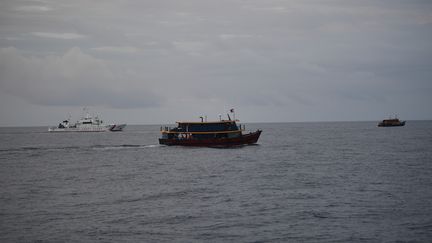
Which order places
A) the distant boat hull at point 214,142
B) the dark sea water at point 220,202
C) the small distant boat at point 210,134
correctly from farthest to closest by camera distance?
the distant boat hull at point 214,142 → the small distant boat at point 210,134 → the dark sea water at point 220,202

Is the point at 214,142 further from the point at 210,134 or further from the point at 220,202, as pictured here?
the point at 220,202

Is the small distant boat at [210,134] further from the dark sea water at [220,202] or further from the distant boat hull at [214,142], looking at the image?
the dark sea water at [220,202]

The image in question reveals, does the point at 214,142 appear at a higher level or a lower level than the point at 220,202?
higher

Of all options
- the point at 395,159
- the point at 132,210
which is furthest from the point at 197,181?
the point at 395,159

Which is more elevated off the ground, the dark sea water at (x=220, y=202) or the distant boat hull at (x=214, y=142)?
the distant boat hull at (x=214, y=142)

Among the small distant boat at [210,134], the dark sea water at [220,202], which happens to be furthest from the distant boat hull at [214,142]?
the dark sea water at [220,202]

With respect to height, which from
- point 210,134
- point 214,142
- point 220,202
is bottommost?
point 220,202

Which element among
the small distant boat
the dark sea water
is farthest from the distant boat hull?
the dark sea water

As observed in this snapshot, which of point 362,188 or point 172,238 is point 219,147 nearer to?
point 362,188

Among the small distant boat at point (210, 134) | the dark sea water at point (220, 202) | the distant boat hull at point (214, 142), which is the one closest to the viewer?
the dark sea water at point (220, 202)

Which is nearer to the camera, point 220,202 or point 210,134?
point 220,202

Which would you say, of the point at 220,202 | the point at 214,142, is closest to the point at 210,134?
the point at 214,142

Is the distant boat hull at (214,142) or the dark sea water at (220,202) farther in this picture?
the distant boat hull at (214,142)

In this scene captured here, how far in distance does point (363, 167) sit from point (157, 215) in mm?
33332
